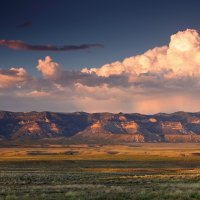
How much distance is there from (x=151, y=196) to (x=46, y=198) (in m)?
7.79

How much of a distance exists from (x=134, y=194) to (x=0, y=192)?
35.7 ft

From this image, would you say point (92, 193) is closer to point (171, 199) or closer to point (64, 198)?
point (64, 198)

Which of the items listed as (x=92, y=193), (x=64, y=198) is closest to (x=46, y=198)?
(x=64, y=198)

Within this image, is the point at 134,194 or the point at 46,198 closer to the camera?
the point at 46,198

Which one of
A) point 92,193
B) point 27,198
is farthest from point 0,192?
point 92,193

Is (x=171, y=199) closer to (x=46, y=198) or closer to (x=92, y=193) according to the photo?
(x=92, y=193)

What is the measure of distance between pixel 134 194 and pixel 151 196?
5.73 feet

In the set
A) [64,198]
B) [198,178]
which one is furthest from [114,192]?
[198,178]

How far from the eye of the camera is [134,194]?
108 ft

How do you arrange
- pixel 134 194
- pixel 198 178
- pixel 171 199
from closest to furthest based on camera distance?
pixel 171 199 < pixel 134 194 < pixel 198 178

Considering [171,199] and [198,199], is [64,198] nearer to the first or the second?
[171,199]

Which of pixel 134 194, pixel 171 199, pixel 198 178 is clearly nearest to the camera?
pixel 171 199

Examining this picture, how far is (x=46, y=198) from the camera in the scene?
30188mm

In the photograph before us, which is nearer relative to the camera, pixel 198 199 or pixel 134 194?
pixel 198 199
